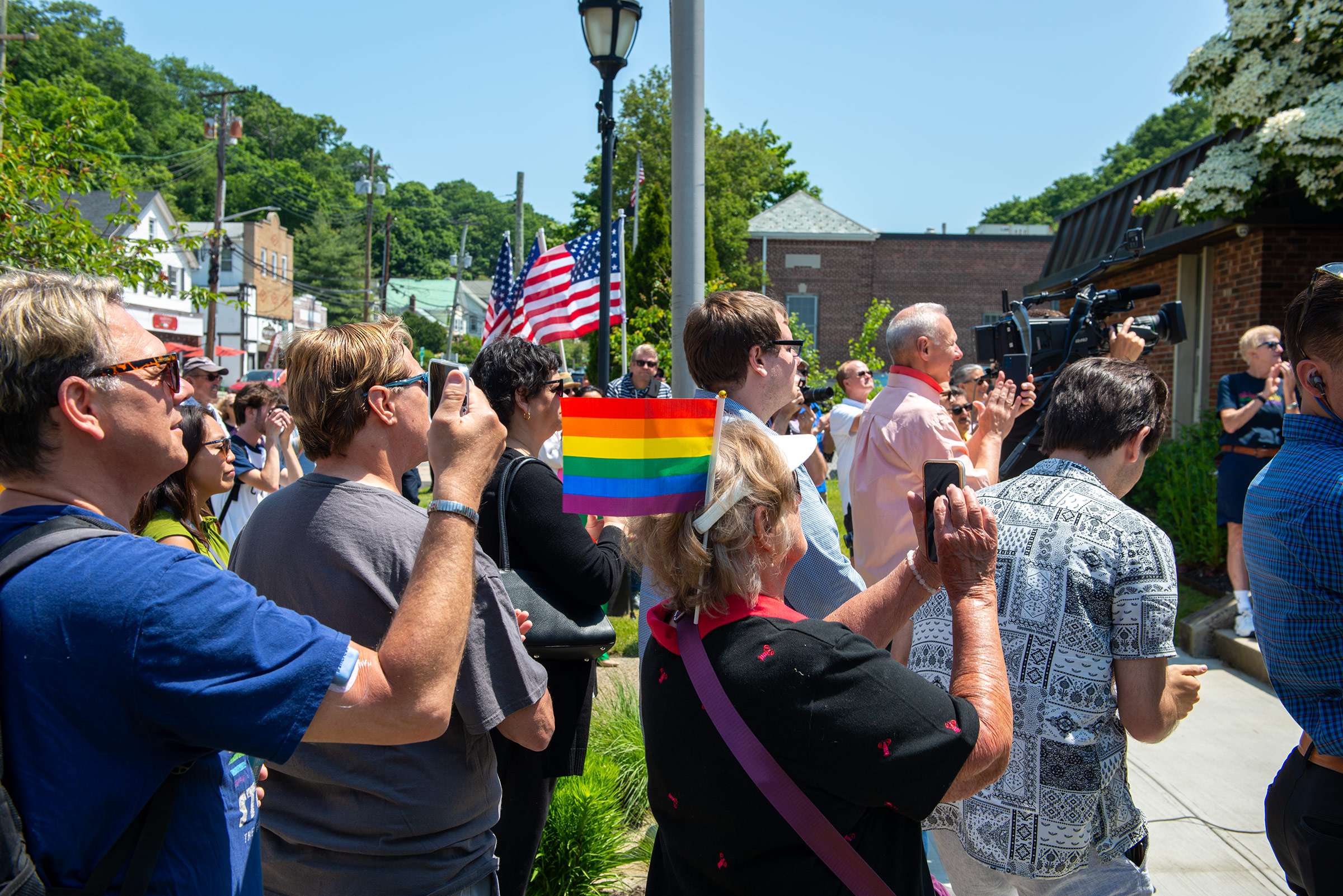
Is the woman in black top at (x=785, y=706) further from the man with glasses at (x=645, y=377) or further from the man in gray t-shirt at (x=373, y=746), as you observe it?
the man with glasses at (x=645, y=377)

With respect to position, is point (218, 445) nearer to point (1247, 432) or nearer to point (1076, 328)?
point (1076, 328)

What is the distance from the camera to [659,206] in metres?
24.1

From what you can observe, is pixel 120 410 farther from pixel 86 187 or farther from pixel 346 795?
pixel 86 187

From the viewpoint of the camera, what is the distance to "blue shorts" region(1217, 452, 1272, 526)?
631 centimetres

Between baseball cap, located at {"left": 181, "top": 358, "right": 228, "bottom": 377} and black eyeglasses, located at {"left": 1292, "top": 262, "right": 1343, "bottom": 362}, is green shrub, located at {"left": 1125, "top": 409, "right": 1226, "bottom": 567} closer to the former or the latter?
black eyeglasses, located at {"left": 1292, "top": 262, "right": 1343, "bottom": 362}

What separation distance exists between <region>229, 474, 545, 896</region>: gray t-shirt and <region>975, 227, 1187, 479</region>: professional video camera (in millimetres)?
2739

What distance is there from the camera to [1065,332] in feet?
14.2

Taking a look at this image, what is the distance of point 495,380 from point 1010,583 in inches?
71.1

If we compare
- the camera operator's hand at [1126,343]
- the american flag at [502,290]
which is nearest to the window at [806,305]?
the american flag at [502,290]

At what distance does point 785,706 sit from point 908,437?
2.13m

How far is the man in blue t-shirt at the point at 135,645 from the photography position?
122 cm

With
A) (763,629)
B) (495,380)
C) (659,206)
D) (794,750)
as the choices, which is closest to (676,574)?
(763,629)

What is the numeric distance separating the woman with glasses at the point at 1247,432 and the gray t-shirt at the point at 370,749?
19.1 ft

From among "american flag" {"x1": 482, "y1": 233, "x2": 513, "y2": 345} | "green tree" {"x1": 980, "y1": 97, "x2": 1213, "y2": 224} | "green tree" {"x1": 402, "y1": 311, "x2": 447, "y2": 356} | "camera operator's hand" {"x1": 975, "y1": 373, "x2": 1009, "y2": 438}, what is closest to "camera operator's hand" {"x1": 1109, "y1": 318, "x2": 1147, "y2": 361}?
"camera operator's hand" {"x1": 975, "y1": 373, "x2": 1009, "y2": 438}
